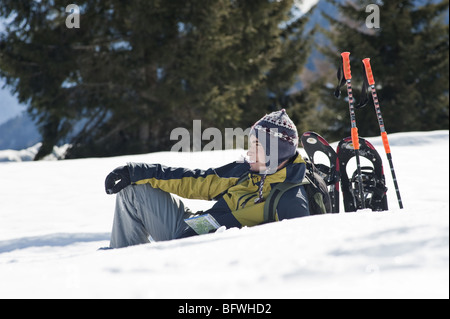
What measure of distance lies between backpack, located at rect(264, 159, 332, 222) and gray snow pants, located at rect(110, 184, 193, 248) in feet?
1.78

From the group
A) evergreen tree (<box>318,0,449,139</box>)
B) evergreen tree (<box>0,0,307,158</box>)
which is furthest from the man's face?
evergreen tree (<box>318,0,449,139</box>)

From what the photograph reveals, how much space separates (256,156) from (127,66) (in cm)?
932

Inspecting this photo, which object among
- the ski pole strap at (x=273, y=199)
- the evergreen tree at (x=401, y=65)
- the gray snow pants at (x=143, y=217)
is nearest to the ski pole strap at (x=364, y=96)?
the ski pole strap at (x=273, y=199)

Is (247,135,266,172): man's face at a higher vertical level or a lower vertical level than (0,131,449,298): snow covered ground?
higher

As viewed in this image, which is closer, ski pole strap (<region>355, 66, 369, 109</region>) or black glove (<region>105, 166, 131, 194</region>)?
black glove (<region>105, 166, 131, 194</region>)

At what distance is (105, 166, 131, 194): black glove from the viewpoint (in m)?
2.52

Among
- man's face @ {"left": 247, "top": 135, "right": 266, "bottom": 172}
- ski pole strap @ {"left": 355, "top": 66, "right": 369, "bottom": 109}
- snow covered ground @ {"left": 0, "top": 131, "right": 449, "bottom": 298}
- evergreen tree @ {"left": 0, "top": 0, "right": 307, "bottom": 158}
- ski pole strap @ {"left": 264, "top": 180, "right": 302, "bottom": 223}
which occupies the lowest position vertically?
snow covered ground @ {"left": 0, "top": 131, "right": 449, "bottom": 298}

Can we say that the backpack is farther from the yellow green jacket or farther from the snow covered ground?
the snow covered ground

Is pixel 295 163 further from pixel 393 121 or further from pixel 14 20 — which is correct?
pixel 393 121

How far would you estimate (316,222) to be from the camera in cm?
166

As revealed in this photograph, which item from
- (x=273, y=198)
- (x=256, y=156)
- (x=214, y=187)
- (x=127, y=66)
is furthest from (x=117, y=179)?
(x=127, y=66)

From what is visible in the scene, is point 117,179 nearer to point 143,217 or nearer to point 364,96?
point 143,217

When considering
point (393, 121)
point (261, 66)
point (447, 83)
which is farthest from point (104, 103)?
point (447, 83)
